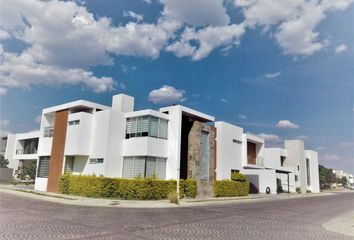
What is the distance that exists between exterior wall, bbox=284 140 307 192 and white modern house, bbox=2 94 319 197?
2748 cm

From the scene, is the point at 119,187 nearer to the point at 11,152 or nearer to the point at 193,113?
the point at 193,113

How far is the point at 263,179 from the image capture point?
45.2m

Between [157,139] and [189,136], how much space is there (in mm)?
4046

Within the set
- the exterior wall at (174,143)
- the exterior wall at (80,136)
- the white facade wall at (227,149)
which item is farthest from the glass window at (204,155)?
the exterior wall at (80,136)

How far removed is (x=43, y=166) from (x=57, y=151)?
10.9 ft

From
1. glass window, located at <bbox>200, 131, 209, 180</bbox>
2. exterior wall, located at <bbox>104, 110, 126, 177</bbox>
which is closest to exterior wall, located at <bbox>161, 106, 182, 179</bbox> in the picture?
glass window, located at <bbox>200, 131, 209, 180</bbox>

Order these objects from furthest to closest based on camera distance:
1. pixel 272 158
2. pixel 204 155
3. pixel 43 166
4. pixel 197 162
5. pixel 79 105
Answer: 1. pixel 272 158
2. pixel 43 166
3. pixel 204 155
4. pixel 197 162
5. pixel 79 105

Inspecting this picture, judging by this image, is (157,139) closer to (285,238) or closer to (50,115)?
(50,115)

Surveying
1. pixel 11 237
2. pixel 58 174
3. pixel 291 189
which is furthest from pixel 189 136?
pixel 291 189

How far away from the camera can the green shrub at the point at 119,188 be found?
24.2 metres

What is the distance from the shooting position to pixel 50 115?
35.1 metres

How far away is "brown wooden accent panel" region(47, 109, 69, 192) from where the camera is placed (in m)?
30.0

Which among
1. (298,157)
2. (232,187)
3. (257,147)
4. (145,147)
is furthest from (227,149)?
(298,157)

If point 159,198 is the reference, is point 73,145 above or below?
above
